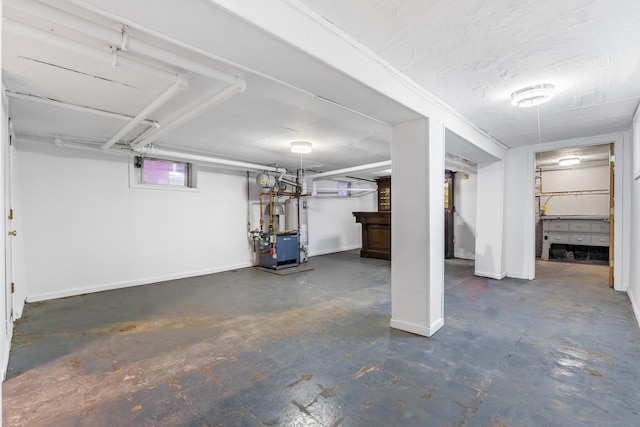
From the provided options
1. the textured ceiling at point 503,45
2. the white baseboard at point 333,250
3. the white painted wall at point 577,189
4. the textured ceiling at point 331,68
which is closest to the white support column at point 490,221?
the textured ceiling at point 331,68

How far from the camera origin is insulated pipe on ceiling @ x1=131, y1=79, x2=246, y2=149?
2261 mm

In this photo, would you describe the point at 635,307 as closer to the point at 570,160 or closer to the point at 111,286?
the point at 570,160

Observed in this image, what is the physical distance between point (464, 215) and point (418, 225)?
472cm

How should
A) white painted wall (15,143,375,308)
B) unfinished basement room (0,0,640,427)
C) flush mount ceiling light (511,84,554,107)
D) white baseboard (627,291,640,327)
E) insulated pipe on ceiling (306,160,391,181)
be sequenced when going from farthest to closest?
insulated pipe on ceiling (306,160,391,181) → white painted wall (15,143,375,308) → white baseboard (627,291,640,327) → flush mount ceiling light (511,84,554,107) → unfinished basement room (0,0,640,427)

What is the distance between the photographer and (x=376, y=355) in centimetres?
244

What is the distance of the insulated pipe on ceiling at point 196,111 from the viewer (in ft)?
7.42

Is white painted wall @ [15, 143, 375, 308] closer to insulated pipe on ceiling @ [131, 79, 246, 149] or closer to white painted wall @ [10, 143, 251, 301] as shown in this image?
white painted wall @ [10, 143, 251, 301]

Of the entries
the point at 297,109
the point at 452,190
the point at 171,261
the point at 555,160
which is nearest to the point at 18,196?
the point at 171,261

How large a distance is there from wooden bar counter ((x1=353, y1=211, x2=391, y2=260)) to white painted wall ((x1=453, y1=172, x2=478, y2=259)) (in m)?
1.56

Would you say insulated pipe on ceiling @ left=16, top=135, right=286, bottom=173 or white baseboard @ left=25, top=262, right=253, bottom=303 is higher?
insulated pipe on ceiling @ left=16, top=135, right=286, bottom=173

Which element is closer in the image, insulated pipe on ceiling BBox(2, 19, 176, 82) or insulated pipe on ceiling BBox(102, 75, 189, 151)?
insulated pipe on ceiling BBox(2, 19, 176, 82)

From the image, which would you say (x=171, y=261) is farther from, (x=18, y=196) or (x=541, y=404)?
(x=541, y=404)

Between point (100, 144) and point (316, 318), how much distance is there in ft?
12.2

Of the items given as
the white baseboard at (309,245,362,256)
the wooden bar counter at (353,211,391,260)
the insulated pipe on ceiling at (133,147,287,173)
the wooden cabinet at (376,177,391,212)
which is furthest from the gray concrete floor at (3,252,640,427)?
the wooden cabinet at (376,177,391,212)
